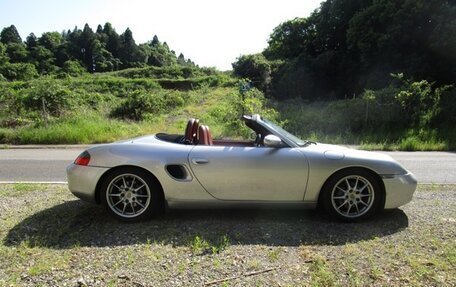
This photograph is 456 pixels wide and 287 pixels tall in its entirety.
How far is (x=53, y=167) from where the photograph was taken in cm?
841

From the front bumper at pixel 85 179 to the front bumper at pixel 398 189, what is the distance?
3.12 metres

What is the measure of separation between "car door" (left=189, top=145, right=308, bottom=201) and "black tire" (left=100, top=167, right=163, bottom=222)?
1.75ft

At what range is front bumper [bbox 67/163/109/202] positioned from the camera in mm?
4328

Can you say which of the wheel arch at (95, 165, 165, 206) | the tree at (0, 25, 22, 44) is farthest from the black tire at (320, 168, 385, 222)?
the tree at (0, 25, 22, 44)

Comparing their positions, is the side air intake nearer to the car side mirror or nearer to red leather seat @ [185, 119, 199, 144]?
red leather seat @ [185, 119, 199, 144]

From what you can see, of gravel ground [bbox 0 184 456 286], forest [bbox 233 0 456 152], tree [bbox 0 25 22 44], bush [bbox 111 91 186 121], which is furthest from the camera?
tree [bbox 0 25 22 44]

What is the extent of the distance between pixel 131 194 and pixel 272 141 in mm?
1662

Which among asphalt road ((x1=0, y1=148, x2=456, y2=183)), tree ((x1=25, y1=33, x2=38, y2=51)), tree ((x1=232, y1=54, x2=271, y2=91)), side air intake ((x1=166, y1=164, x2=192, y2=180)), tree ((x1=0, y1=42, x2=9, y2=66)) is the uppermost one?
tree ((x1=25, y1=33, x2=38, y2=51))

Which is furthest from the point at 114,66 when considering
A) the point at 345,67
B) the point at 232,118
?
the point at 232,118

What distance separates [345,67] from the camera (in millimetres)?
36406

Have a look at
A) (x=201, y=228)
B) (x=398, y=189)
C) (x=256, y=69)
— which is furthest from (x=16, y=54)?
(x=398, y=189)

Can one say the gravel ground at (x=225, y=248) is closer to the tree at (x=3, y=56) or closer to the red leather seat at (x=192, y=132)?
the red leather seat at (x=192, y=132)

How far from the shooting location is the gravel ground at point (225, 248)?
3025mm

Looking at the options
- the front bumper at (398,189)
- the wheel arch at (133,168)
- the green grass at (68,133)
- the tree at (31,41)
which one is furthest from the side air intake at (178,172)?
the tree at (31,41)
